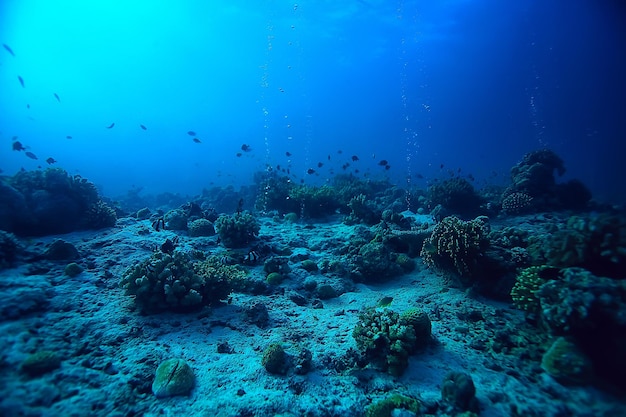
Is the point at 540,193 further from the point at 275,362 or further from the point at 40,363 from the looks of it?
the point at 40,363

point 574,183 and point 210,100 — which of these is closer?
point 574,183

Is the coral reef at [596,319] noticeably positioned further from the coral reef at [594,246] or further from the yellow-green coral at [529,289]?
the yellow-green coral at [529,289]

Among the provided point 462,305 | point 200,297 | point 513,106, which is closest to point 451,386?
point 462,305

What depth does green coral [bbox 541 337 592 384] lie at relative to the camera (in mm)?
4270

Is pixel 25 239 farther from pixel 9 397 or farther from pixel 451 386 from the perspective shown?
pixel 451 386

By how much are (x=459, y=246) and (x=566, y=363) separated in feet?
10.7

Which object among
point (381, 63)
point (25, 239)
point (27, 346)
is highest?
point (381, 63)

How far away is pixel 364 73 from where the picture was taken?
90688 mm

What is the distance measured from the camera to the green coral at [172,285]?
656cm

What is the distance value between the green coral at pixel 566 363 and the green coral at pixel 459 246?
270cm

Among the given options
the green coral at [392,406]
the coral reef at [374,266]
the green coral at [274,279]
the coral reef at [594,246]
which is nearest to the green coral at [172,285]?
the green coral at [274,279]

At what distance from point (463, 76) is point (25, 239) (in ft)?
375

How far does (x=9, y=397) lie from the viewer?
152 inches

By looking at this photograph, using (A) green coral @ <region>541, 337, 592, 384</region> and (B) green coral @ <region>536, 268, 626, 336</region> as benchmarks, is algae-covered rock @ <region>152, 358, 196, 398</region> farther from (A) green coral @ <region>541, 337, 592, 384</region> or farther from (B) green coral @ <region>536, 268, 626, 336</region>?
(B) green coral @ <region>536, 268, 626, 336</region>
